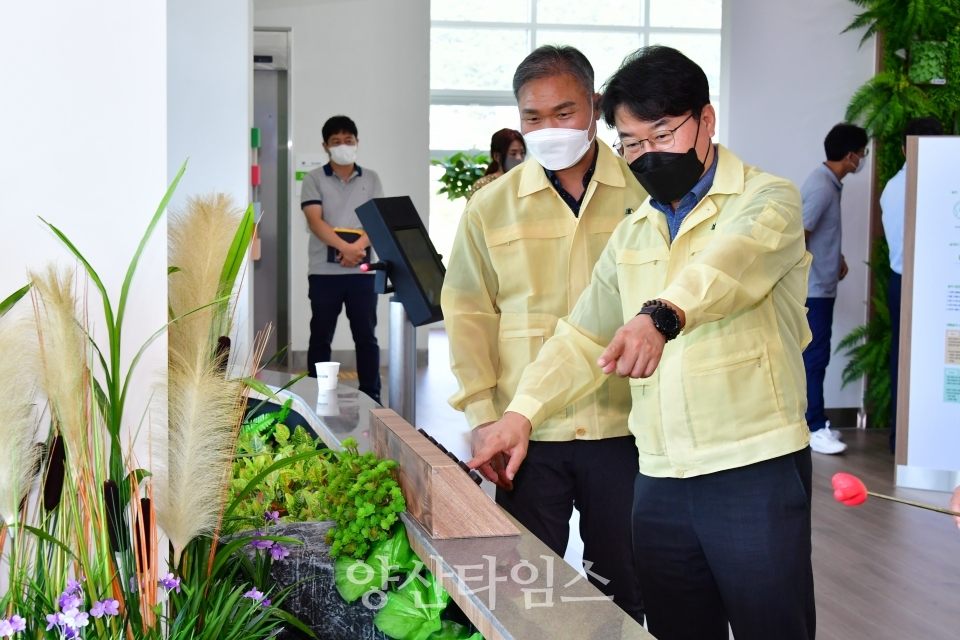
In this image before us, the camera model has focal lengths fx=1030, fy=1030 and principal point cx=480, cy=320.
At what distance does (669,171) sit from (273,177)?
24.0 ft

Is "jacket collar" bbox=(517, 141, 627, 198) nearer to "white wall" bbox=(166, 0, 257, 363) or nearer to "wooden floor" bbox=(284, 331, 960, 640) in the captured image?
"wooden floor" bbox=(284, 331, 960, 640)

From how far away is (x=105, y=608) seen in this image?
4.28 ft

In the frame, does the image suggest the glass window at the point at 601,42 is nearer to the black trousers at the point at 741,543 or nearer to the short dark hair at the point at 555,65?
the short dark hair at the point at 555,65

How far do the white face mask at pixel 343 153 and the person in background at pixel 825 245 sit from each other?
2.73 metres

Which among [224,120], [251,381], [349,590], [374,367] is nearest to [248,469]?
[349,590]

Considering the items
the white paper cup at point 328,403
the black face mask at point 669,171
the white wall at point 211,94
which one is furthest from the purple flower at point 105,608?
the white wall at point 211,94

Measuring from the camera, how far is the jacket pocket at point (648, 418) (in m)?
1.90

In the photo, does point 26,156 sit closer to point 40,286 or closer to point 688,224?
point 40,286

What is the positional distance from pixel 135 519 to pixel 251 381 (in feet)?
0.91

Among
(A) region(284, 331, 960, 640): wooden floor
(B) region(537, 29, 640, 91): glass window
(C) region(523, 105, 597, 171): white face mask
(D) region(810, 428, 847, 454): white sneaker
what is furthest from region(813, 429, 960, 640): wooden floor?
(B) region(537, 29, 640, 91): glass window

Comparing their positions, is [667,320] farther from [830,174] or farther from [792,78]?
[792,78]

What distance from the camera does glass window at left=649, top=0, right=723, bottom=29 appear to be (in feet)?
41.6

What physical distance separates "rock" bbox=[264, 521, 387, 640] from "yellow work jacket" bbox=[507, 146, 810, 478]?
454 millimetres

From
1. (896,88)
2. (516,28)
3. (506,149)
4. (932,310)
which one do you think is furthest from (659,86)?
(516,28)
